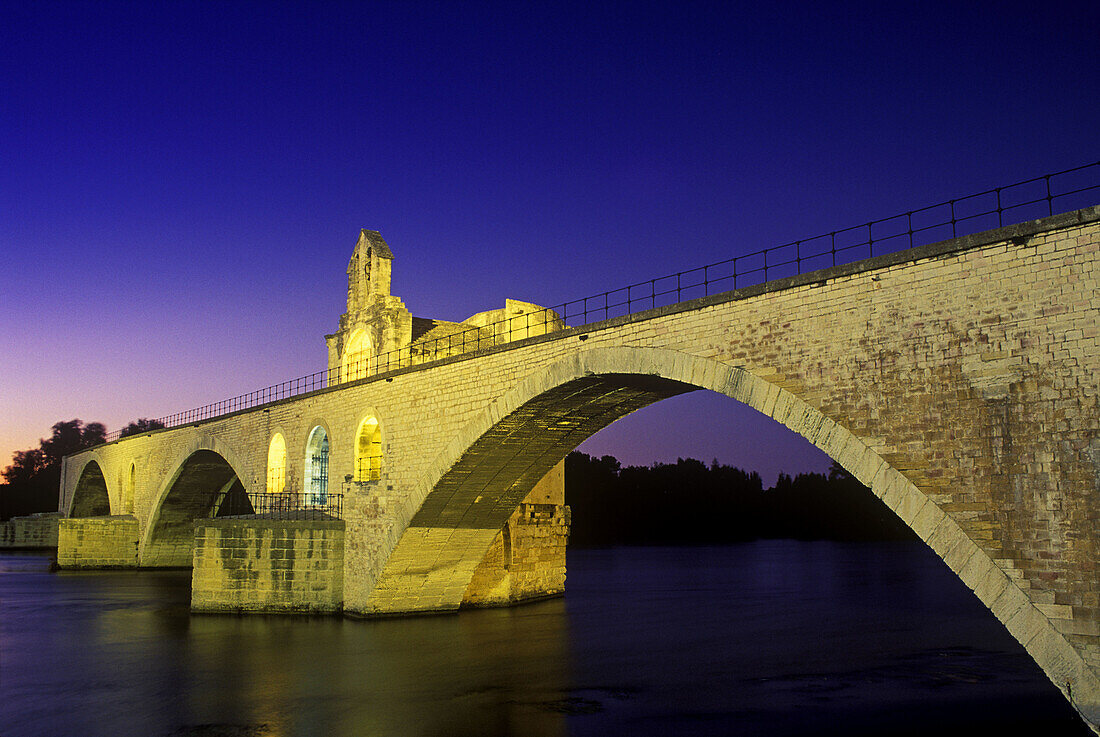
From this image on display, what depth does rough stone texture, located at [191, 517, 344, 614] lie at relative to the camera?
23250 mm

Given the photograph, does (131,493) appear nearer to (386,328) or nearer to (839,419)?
(386,328)

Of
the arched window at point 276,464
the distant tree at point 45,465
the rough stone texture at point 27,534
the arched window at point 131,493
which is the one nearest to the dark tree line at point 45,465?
the distant tree at point 45,465

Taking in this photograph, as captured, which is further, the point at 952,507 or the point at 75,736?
the point at 75,736

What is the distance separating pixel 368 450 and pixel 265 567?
4469 millimetres

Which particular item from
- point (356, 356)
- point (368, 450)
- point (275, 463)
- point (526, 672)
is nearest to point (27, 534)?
point (275, 463)

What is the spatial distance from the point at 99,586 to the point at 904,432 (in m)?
31.1

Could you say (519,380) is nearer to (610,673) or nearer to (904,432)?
(610,673)

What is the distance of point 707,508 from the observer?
107250 millimetres

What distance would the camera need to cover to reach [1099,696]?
1011 centimetres

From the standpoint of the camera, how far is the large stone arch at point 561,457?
1099 centimetres

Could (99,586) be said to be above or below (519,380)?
below

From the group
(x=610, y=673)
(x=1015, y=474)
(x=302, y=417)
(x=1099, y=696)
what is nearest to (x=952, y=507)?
(x=1015, y=474)

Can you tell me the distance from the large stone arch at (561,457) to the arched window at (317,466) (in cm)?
593

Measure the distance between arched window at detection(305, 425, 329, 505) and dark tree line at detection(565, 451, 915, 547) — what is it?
59.3m
